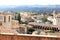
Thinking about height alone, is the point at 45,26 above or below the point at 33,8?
below

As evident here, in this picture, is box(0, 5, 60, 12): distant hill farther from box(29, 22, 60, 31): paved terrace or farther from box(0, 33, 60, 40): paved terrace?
box(0, 33, 60, 40): paved terrace

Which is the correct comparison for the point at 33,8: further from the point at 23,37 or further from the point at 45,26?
the point at 23,37

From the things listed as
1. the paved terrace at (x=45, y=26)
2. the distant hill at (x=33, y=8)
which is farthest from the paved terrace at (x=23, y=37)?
the distant hill at (x=33, y=8)

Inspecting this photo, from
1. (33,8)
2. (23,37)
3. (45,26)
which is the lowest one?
(23,37)

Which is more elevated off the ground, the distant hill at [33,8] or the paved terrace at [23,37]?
the distant hill at [33,8]

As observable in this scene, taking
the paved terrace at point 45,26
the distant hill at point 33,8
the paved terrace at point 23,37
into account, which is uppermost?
the distant hill at point 33,8

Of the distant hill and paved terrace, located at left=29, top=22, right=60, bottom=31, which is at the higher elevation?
the distant hill

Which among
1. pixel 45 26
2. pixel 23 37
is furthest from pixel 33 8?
pixel 23 37

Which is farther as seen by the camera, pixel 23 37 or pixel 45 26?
pixel 23 37

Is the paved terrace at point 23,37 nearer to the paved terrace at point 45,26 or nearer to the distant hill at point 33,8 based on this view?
the paved terrace at point 45,26

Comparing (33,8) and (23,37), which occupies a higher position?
(33,8)

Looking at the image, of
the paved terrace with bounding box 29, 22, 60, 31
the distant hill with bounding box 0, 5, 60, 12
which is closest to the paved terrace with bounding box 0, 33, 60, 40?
the paved terrace with bounding box 29, 22, 60, 31

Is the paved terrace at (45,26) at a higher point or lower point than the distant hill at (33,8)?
lower

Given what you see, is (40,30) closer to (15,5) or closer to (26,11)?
(26,11)
